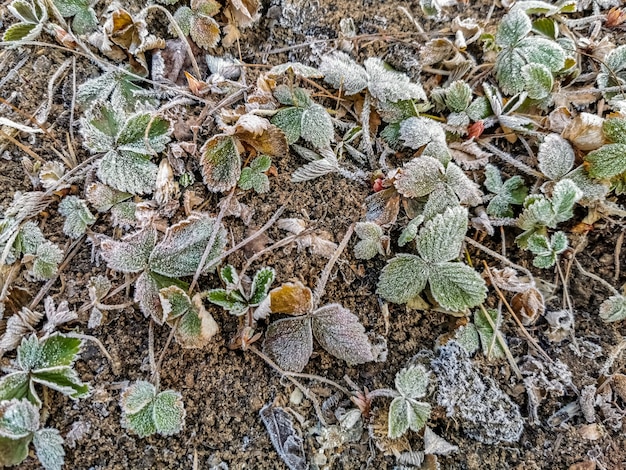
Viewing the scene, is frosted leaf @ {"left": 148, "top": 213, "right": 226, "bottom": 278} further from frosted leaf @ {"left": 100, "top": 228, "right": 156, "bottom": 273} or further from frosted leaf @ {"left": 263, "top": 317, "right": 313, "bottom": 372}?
frosted leaf @ {"left": 263, "top": 317, "right": 313, "bottom": 372}

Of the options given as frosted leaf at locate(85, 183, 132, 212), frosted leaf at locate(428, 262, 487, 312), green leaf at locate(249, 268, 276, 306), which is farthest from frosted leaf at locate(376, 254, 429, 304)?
frosted leaf at locate(85, 183, 132, 212)

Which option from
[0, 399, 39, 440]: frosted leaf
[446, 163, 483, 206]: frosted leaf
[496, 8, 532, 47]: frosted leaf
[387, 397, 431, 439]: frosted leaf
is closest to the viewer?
[0, 399, 39, 440]: frosted leaf

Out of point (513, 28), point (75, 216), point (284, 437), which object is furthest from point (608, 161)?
point (75, 216)

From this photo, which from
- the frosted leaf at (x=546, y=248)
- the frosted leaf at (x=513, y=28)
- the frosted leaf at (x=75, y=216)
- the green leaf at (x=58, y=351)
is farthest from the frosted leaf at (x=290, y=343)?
the frosted leaf at (x=513, y=28)

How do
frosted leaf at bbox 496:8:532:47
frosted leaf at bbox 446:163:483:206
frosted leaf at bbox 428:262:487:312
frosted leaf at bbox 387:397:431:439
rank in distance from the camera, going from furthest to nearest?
frosted leaf at bbox 496:8:532:47 → frosted leaf at bbox 446:163:483:206 → frosted leaf at bbox 428:262:487:312 → frosted leaf at bbox 387:397:431:439

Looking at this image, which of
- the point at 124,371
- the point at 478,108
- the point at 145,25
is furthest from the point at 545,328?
the point at 145,25

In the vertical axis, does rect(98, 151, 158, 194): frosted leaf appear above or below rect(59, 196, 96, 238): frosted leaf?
above

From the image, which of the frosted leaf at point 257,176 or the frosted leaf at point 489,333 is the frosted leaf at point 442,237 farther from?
the frosted leaf at point 257,176

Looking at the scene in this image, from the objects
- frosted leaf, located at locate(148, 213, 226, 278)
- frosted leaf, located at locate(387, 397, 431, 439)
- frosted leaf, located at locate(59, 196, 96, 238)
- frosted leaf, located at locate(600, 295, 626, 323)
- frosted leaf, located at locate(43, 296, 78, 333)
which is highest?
frosted leaf, located at locate(59, 196, 96, 238)
